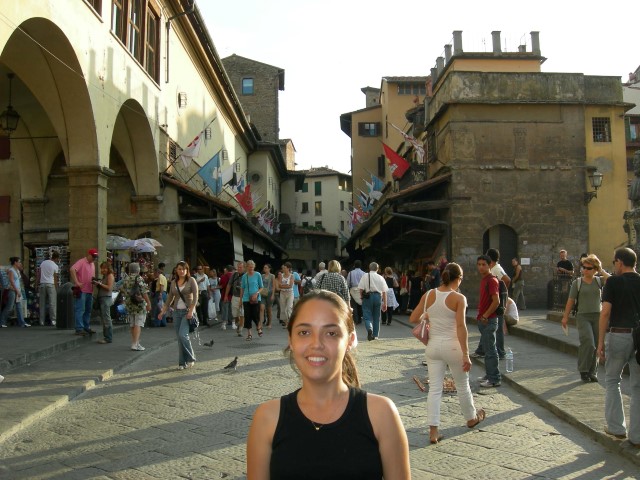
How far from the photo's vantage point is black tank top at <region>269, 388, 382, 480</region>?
2.07 m

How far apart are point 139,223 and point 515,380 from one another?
14.3m

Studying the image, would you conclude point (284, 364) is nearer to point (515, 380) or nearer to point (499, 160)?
point (515, 380)

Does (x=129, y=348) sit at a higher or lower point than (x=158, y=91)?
lower

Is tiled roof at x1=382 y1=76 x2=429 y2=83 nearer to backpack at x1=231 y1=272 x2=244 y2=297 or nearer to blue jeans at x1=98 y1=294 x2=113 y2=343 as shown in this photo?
backpack at x1=231 y1=272 x2=244 y2=297

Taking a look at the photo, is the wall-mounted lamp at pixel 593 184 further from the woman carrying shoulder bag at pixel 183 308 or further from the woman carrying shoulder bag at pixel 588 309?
the woman carrying shoulder bag at pixel 183 308

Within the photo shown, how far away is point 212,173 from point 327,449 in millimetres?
21045

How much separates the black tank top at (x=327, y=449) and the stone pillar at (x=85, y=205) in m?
13.7

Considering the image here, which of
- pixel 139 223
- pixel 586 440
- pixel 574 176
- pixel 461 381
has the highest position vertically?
pixel 574 176

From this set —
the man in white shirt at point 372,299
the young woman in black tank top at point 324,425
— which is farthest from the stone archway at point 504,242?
the young woman in black tank top at point 324,425

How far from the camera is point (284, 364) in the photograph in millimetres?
10172

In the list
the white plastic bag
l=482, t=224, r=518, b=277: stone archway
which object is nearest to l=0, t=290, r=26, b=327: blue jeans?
the white plastic bag

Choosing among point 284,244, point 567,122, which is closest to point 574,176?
point 567,122

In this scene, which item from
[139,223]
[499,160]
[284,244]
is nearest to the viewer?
[139,223]

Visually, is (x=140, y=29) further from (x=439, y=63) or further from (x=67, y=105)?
(x=439, y=63)
